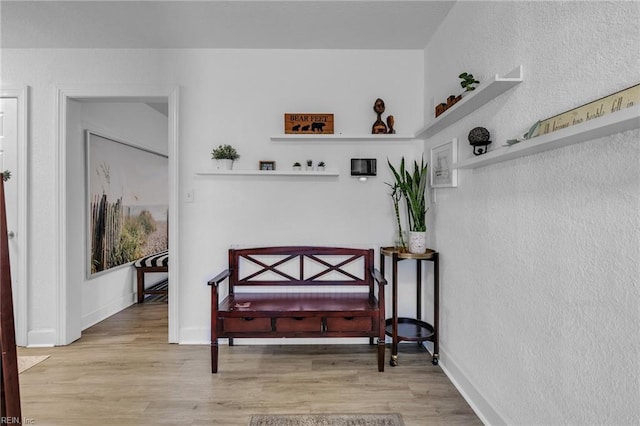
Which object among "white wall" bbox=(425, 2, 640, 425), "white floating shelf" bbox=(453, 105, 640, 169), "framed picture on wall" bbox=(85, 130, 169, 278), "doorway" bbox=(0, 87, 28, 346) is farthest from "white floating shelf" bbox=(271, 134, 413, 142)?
"doorway" bbox=(0, 87, 28, 346)

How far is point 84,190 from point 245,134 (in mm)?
1743

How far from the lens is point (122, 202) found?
12.4 feet

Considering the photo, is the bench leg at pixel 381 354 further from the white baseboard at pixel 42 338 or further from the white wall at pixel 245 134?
the white baseboard at pixel 42 338

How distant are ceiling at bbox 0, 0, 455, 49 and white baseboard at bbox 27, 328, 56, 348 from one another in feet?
7.90

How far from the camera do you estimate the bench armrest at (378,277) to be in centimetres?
235

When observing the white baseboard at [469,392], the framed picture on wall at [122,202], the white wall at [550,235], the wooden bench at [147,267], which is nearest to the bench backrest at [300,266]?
the white baseboard at [469,392]

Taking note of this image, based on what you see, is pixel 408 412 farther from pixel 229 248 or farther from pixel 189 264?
pixel 189 264

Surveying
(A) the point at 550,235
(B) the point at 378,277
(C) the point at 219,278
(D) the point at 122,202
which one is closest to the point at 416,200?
(B) the point at 378,277

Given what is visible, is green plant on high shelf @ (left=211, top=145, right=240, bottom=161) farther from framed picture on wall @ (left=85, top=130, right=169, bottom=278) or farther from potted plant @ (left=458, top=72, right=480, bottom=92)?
potted plant @ (left=458, top=72, right=480, bottom=92)

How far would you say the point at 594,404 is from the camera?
1.15 m

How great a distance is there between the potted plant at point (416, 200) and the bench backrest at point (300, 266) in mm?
411

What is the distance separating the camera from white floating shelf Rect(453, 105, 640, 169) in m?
0.90

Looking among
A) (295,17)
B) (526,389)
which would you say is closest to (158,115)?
(295,17)

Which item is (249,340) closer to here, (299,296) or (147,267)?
(299,296)
